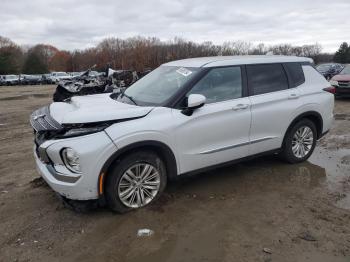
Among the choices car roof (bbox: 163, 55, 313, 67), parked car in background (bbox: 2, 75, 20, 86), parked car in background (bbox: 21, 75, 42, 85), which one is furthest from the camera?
parked car in background (bbox: 21, 75, 42, 85)

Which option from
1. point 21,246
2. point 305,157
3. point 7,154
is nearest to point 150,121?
point 21,246

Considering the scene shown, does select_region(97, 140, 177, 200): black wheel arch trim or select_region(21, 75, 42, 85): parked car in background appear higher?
select_region(21, 75, 42, 85): parked car in background

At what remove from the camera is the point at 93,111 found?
4375mm

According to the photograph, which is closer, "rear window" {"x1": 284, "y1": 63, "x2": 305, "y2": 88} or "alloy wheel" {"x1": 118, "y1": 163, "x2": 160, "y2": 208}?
"alloy wheel" {"x1": 118, "y1": 163, "x2": 160, "y2": 208}

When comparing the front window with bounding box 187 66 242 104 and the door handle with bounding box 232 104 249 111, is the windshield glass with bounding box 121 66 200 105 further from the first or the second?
the door handle with bounding box 232 104 249 111

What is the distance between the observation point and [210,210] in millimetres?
4566

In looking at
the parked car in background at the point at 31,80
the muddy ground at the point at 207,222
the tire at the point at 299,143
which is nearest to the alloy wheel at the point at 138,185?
the muddy ground at the point at 207,222

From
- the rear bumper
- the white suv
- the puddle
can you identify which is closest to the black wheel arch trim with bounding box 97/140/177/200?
the white suv

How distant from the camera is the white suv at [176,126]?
13.6 feet

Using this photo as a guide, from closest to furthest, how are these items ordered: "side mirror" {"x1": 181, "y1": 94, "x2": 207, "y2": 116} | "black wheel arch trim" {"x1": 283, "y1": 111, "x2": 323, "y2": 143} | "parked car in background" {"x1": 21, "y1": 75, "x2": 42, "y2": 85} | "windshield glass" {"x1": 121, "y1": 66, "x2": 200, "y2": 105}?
1. "side mirror" {"x1": 181, "y1": 94, "x2": 207, "y2": 116}
2. "windshield glass" {"x1": 121, "y1": 66, "x2": 200, "y2": 105}
3. "black wheel arch trim" {"x1": 283, "y1": 111, "x2": 323, "y2": 143}
4. "parked car in background" {"x1": 21, "y1": 75, "x2": 42, "y2": 85}

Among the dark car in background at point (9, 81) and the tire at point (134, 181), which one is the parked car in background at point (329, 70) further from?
the dark car in background at point (9, 81)

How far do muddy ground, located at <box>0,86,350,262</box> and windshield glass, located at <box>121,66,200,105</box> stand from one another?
133 cm

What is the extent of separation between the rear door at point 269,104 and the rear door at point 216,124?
17 centimetres

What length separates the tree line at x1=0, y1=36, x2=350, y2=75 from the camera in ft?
174
